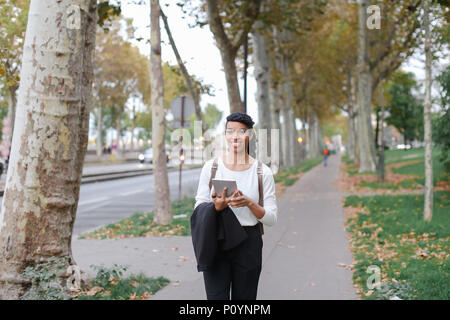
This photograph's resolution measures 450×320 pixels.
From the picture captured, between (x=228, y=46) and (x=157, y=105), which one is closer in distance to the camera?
(x=157, y=105)

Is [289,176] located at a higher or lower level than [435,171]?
lower

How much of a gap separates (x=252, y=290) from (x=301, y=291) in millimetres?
2377

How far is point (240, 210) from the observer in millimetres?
3219

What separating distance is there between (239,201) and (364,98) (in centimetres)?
2166

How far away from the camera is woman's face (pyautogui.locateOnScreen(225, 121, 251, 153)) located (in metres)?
3.14

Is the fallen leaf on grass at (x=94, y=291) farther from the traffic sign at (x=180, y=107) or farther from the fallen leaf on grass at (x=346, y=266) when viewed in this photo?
the traffic sign at (x=180, y=107)

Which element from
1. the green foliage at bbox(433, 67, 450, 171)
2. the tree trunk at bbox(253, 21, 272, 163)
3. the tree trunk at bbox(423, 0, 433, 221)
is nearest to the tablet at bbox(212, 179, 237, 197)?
the tree trunk at bbox(423, 0, 433, 221)

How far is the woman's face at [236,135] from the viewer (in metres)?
3.14

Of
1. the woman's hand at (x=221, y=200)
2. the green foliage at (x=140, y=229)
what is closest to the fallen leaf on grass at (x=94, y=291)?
the woman's hand at (x=221, y=200)

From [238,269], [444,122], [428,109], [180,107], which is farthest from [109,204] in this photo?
[238,269]

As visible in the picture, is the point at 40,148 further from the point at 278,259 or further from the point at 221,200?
the point at 278,259

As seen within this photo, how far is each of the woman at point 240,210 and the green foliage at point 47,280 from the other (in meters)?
2.20

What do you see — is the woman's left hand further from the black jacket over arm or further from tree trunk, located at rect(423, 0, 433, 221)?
tree trunk, located at rect(423, 0, 433, 221)
